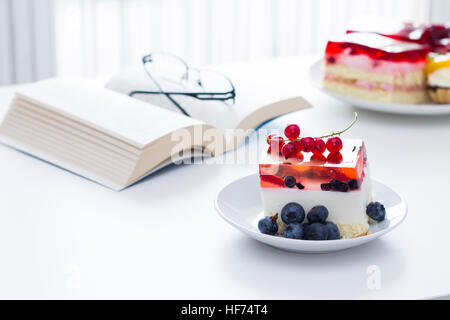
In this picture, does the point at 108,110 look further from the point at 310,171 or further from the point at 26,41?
the point at 26,41

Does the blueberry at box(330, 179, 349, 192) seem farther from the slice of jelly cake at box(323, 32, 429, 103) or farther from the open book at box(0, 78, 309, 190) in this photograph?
the slice of jelly cake at box(323, 32, 429, 103)

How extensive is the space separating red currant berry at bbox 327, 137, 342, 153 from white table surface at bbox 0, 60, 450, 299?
119 mm

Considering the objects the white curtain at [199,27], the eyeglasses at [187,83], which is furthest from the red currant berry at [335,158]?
the white curtain at [199,27]

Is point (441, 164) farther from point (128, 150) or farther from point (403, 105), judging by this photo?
point (128, 150)

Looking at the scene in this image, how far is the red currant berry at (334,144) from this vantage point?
79 cm

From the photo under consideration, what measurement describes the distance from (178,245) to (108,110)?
33cm

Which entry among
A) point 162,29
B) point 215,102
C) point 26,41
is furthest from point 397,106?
point 162,29

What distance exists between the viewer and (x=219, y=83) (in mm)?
1219

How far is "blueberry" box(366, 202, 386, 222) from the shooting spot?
2.61 ft

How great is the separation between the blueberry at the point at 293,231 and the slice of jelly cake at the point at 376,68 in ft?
1.89

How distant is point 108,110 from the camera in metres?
1.06

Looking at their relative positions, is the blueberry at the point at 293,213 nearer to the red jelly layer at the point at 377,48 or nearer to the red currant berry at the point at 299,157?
the red currant berry at the point at 299,157
